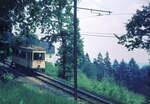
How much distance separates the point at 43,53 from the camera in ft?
140

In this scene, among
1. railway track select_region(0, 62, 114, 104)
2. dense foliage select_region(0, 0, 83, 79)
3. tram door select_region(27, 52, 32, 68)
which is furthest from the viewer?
tram door select_region(27, 52, 32, 68)

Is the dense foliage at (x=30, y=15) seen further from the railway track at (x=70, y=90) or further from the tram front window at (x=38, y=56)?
the tram front window at (x=38, y=56)

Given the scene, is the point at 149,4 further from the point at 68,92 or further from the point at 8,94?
the point at 8,94

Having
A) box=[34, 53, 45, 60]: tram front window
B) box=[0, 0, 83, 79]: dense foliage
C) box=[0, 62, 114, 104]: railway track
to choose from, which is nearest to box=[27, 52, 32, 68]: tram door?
box=[34, 53, 45, 60]: tram front window

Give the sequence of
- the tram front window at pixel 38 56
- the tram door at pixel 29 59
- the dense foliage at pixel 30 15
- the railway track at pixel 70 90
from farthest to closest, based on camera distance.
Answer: the tram front window at pixel 38 56 < the tram door at pixel 29 59 < the railway track at pixel 70 90 < the dense foliage at pixel 30 15

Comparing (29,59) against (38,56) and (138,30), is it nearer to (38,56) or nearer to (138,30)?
(38,56)

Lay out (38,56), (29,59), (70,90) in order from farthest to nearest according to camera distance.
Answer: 1. (38,56)
2. (29,59)
3. (70,90)

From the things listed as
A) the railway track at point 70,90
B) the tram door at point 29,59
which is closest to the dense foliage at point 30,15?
the railway track at point 70,90

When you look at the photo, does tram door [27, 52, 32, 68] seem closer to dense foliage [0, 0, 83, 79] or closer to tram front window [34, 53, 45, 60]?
tram front window [34, 53, 45, 60]

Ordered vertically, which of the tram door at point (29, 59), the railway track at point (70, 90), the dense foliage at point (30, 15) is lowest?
the railway track at point (70, 90)

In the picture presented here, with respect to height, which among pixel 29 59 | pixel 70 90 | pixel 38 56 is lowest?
pixel 70 90

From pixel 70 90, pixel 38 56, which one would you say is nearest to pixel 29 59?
pixel 38 56

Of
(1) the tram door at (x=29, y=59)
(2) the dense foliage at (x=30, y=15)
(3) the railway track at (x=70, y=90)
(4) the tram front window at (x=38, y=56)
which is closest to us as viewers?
(2) the dense foliage at (x=30, y=15)

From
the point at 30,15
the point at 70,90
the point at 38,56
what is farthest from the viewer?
the point at 38,56
